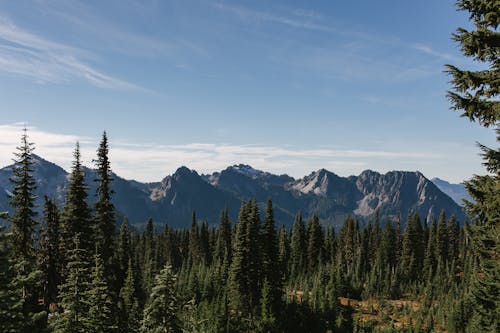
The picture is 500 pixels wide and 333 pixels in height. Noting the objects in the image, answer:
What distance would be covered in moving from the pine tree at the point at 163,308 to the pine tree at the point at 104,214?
1367cm

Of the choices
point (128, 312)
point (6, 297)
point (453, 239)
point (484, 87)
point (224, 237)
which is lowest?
point (128, 312)

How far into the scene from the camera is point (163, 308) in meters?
21.2

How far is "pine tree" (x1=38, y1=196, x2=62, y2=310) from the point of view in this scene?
47812mm

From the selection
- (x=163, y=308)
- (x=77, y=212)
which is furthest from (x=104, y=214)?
(x=163, y=308)

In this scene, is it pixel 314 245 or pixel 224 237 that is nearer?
pixel 314 245

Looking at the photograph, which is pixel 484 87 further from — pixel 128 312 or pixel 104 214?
pixel 128 312

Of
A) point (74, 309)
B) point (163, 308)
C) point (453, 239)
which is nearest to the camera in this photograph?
point (163, 308)

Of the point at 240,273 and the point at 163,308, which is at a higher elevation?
the point at 163,308

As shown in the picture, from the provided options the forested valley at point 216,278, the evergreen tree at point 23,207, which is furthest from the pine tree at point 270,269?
the evergreen tree at point 23,207

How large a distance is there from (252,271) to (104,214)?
28.7 metres

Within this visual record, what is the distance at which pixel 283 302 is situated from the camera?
191 feet

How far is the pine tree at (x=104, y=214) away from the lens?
34.0m

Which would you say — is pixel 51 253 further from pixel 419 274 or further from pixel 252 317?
pixel 419 274

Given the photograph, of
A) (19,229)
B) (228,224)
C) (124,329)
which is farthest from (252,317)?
(228,224)
